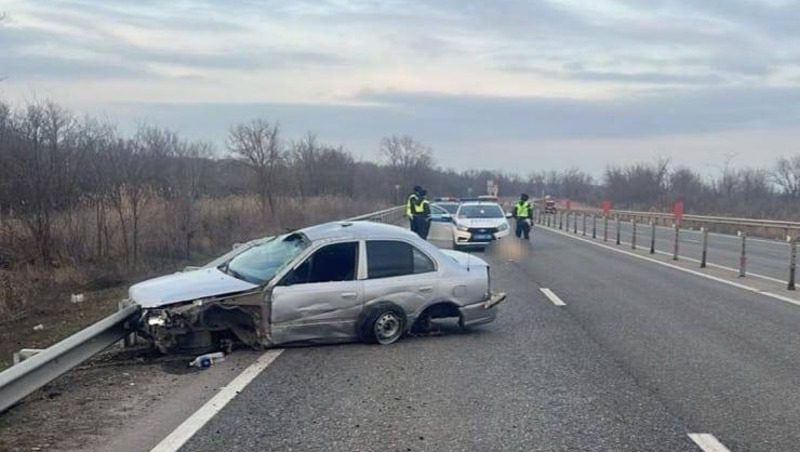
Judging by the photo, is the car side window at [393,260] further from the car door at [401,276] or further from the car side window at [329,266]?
the car side window at [329,266]

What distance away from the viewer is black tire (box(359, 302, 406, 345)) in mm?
9906

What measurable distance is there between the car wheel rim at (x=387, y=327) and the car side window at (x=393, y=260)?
1.82 ft

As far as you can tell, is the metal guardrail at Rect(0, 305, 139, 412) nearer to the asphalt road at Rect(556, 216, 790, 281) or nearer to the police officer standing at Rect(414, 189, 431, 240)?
the asphalt road at Rect(556, 216, 790, 281)

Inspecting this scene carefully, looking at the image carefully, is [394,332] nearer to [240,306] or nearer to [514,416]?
[240,306]

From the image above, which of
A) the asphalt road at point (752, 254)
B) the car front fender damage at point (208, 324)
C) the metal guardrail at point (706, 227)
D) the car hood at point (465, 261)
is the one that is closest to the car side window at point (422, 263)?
the car hood at point (465, 261)

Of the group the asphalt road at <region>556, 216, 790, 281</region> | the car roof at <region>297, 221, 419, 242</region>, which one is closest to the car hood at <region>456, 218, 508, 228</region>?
the asphalt road at <region>556, 216, 790, 281</region>

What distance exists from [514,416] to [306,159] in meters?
61.7

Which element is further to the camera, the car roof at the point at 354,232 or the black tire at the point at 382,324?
the car roof at the point at 354,232

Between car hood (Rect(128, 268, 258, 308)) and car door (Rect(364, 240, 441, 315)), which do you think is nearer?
car hood (Rect(128, 268, 258, 308))

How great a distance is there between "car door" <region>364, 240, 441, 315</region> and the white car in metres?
17.0

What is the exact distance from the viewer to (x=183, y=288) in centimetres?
953

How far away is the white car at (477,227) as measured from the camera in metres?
27.8

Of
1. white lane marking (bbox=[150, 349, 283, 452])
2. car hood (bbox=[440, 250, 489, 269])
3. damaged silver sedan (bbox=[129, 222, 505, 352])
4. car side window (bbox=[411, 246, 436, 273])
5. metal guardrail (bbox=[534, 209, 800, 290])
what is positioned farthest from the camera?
metal guardrail (bbox=[534, 209, 800, 290])

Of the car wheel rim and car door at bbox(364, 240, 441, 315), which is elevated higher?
car door at bbox(364, 240, 441, 315)
